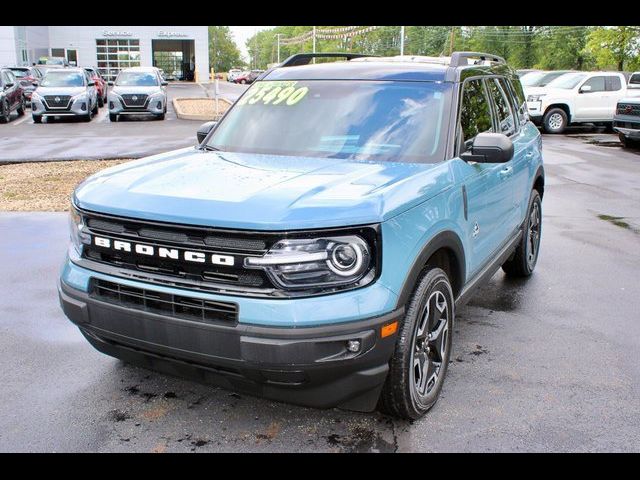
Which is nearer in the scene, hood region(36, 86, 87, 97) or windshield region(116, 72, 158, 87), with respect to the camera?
hood region(36, 86, 87, 97)

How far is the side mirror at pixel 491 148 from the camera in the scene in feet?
12.5

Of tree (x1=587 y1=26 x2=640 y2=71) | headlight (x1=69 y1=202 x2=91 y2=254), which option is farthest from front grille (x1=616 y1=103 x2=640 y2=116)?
tree (x1=587 y1=26 x2=640 y2=71)

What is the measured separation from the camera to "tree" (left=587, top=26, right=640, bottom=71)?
32562 mm

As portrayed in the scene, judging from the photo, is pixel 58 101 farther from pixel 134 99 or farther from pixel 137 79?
pixel 137 79

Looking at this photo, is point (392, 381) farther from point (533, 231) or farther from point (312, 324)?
point (533, 231)

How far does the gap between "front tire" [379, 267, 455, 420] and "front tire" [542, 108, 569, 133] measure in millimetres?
19020

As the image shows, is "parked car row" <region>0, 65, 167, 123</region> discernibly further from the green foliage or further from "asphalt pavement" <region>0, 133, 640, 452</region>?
the green foliage

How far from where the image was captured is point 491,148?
12.5 ft

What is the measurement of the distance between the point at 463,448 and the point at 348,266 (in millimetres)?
1137

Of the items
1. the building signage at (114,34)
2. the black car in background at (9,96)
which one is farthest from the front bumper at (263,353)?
the building signage at (114,34)

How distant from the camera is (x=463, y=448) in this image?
128 inches

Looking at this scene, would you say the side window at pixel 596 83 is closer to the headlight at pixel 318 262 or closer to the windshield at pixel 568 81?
the windshield at pixel 568 81
